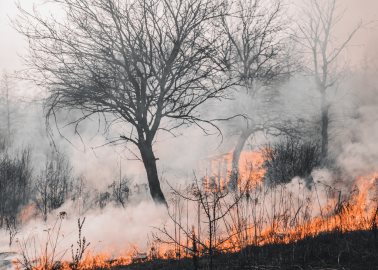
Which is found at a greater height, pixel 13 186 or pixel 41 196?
pixel 13 186

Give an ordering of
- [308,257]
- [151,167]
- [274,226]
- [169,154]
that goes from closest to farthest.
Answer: [308,257], [274,226], [151,167], [169,154]

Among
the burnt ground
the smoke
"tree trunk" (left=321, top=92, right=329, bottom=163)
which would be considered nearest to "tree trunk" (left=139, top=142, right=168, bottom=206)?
the smoke

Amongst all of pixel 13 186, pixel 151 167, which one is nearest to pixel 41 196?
pixel 13 186

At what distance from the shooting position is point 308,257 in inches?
177

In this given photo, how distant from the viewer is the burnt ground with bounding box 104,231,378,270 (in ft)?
13.6

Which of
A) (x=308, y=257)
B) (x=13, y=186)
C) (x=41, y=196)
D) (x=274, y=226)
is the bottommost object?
(x=308, y=257)

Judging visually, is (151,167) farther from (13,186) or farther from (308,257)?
(13,186)

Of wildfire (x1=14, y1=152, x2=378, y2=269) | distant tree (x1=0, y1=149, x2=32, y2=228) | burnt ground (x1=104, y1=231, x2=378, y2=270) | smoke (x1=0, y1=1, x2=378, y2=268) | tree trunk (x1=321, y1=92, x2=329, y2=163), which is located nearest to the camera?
burnt ground (x1=104, y1=231, x2=378, y2=270)

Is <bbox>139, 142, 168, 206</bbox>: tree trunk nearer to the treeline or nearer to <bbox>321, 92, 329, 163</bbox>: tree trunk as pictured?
the treeline

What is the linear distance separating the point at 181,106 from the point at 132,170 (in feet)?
34.0

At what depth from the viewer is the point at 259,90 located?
54.1 feet

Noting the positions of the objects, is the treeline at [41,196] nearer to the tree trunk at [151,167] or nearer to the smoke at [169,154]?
the smoke at [169,154]

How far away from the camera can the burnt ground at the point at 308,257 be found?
4133 mm

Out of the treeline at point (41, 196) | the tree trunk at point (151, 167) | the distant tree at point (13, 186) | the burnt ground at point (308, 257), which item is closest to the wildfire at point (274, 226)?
the burnt ground at point (308, 257)
